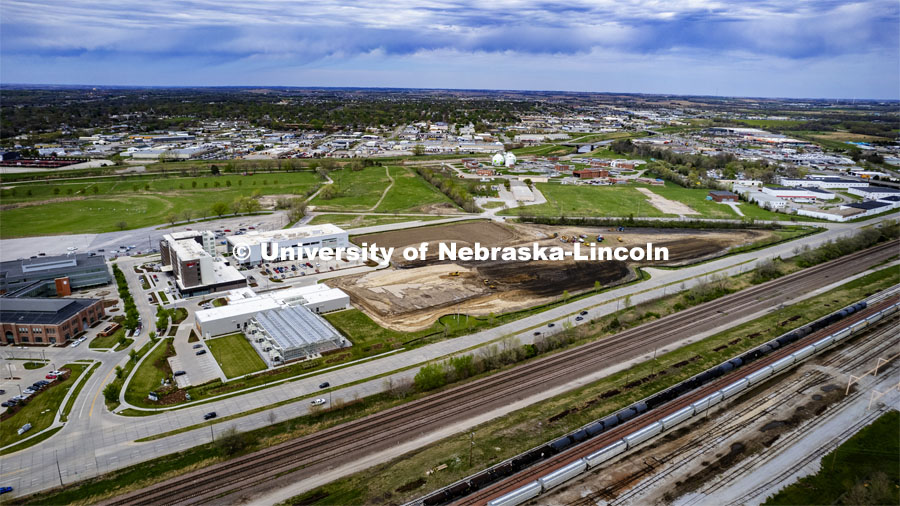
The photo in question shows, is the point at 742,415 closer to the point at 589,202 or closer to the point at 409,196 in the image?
the point at 589,202

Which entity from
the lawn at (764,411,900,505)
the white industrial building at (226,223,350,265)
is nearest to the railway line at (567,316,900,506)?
the lawn at (764,411,900,505)

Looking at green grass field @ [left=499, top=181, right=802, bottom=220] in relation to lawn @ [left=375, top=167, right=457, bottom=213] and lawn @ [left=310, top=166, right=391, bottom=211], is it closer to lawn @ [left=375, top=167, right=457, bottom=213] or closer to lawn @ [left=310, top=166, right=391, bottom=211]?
lawn @ [left=375, top=167, right=457, bottom=213]

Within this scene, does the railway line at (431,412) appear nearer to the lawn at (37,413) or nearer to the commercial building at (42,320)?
the lawn at (37,413)

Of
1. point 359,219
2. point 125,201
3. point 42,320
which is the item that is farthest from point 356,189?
point 42,320

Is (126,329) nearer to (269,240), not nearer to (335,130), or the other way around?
(269,240)

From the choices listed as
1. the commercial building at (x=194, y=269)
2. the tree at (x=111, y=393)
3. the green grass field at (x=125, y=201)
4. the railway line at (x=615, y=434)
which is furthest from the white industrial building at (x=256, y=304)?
the green grass field at (x=125, y=201)

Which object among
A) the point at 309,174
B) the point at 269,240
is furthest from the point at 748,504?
the point at 309,174
